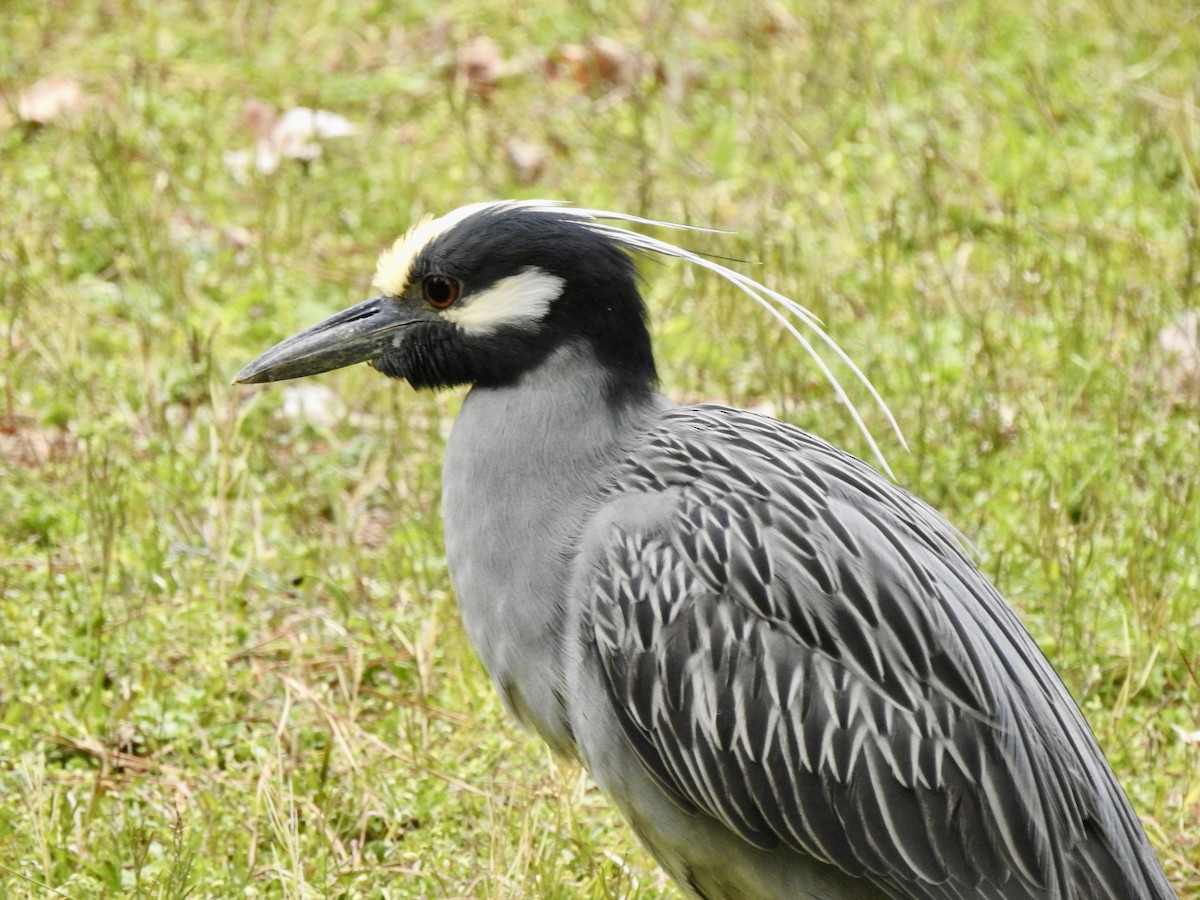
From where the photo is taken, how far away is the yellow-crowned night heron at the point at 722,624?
365 centimetres

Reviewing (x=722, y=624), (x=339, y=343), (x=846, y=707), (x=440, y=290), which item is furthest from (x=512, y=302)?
(x=846, y=707)

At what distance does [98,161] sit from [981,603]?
4085 mm

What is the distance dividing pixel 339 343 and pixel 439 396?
2099mm

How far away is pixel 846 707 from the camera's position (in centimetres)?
367

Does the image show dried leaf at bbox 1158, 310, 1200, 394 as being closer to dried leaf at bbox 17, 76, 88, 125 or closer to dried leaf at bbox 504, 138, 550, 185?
dried leaf at bbox 504, 138, 550, 185

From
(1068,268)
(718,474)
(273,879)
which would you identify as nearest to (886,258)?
(1068,268)

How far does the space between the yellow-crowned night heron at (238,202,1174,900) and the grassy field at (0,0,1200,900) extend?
21.0 inches

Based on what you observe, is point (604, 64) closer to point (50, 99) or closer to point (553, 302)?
point (50, 99)

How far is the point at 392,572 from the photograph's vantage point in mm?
5367

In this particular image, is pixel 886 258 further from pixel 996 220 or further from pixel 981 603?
pixel 981 603

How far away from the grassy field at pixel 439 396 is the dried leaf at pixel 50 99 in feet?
0.08

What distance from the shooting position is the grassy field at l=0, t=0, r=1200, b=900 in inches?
178

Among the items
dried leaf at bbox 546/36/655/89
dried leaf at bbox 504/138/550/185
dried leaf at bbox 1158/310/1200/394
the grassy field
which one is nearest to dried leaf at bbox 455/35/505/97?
the grassy field

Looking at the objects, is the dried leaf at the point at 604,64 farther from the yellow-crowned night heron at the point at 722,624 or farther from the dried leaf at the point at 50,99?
the yellow-crowned night heron at the point at 722,624
